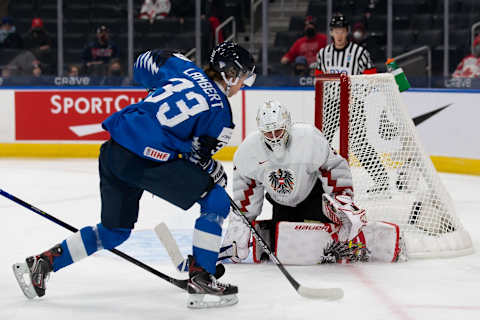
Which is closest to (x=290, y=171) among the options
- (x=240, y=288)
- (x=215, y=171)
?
(x=240, y=288)

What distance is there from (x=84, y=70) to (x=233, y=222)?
15.6 ft

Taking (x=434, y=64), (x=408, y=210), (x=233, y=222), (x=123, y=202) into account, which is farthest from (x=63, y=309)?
(x=434, y=64)

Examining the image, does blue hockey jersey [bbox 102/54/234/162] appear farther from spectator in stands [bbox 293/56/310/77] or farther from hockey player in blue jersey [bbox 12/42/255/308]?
spectator in stands [bbox 293/56/310/77]

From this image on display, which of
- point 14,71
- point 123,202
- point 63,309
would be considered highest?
point 14,71

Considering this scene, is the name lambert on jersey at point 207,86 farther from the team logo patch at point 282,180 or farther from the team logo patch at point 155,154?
the team logo patch at point 282,180

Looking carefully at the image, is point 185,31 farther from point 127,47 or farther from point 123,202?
point 123,202

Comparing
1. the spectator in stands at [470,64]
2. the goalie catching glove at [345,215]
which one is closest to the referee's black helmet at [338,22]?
the spectator in stands at [470,64]

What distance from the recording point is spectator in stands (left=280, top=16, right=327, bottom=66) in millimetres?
7513

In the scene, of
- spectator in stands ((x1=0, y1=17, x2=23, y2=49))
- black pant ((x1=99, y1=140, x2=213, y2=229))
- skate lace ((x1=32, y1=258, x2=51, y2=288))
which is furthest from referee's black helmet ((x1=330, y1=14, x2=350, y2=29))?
spectator in stands ((x1=0, y1=17, x2=23, y2=49))

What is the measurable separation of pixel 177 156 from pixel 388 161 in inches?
64.4

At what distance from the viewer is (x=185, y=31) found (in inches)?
305

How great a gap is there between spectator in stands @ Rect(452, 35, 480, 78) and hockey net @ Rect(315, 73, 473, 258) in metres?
2.91

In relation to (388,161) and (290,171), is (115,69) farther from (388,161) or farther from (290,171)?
(290,171)

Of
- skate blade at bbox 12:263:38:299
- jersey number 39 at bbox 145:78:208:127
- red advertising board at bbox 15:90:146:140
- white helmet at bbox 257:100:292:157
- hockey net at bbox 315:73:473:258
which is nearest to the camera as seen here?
jersey number 39 at bbox 145:78:208:127
